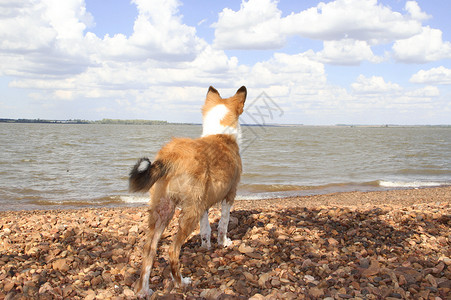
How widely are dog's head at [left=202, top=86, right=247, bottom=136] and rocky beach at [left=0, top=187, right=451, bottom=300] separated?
185 cm

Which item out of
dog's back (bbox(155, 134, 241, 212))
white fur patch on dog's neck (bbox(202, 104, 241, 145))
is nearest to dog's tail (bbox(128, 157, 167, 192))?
dog's back (bbox(155, 134, 241, 212))

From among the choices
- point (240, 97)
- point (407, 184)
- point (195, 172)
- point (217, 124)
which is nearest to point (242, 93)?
point (240, 97)

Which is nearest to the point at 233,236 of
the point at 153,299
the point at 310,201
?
the point at 153,299

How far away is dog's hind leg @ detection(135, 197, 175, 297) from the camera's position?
416cm

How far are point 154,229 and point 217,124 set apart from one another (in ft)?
6.58

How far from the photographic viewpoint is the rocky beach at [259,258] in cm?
412

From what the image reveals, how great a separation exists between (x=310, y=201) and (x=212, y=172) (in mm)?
10086

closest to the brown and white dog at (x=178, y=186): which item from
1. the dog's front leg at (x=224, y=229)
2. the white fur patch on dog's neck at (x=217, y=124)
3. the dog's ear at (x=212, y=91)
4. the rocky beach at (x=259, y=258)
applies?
the rocky beach at (x=259, y=258)

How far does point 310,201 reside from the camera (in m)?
13.8

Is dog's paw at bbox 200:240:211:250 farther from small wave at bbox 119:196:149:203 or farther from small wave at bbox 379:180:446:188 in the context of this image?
small wave at bbox 379:180:446:188

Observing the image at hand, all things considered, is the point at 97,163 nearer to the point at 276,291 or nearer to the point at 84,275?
the point at 84,275

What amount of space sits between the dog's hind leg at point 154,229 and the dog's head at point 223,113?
1.62 metres

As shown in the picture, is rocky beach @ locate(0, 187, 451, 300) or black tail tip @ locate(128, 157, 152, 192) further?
rocky beach @ locate(0, 187, 451, 300)

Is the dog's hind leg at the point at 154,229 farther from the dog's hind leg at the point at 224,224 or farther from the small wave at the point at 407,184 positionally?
the small wave at the point at 407,184
